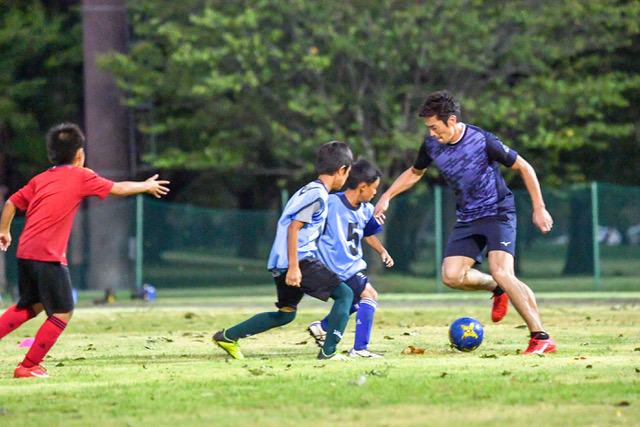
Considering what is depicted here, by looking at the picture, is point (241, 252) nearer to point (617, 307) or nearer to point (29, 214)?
point (617, 307)

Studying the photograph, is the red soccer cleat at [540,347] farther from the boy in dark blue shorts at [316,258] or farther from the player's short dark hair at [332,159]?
the player's short dark hair at [332,159]

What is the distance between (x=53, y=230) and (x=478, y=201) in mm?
3362

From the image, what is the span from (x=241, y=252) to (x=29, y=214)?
1363 cm

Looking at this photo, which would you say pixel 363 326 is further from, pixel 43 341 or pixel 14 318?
pixel 14 318

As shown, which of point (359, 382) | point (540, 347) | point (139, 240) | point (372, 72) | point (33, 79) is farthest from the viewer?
point (33, 79)

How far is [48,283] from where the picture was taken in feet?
24.5

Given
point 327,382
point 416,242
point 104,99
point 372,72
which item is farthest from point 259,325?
point 104,99

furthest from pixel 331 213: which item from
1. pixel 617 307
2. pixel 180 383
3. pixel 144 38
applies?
pixel 144 38

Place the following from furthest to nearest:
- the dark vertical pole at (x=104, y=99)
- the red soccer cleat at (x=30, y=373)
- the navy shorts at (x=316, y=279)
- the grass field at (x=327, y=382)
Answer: the dark vertical pole at (x=104, y=99) → the navy shorts at (x=316, y=279) → the red soccer cleat at (x=30, y=373) → the grass field at (x=327, y=382)

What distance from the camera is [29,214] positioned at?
25.1 feet

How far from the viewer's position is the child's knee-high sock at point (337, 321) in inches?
325

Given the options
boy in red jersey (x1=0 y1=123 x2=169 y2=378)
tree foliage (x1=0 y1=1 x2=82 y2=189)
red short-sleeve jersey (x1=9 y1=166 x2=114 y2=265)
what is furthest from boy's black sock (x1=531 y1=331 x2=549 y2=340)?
tree foliage (x1=0 y1=1 x2=82 y2=189)

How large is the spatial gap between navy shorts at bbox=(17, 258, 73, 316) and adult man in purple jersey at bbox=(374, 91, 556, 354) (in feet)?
8.79

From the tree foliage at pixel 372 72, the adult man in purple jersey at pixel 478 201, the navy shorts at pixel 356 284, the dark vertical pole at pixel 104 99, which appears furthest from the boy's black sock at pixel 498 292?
the dark vertical pole at pixel 104 99
